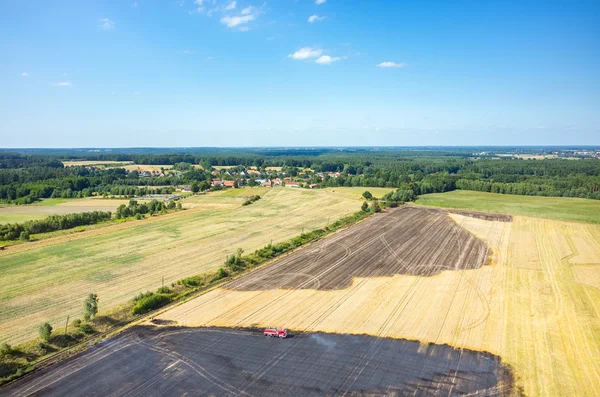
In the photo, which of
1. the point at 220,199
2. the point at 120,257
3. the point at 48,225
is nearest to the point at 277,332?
the point at 120,257

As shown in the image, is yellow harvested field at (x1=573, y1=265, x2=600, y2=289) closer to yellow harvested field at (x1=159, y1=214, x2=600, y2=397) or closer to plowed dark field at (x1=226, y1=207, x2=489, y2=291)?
yellow harvested field at (x1=159, y1=214, x2=600, y2=397)

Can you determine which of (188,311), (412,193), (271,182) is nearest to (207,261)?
(188,311)

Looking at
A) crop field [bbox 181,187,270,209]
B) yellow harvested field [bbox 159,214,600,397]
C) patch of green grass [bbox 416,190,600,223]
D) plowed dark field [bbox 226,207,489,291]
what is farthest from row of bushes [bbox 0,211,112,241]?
patch of green grass [bbox 416,190,600,223]

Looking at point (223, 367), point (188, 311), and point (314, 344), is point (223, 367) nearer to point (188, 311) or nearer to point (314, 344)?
point (314, 344)

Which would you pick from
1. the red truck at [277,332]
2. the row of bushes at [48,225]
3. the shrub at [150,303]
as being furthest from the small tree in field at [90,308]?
the row of bushes at [48,225]

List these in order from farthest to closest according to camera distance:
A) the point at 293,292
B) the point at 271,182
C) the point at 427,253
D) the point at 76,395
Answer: the point at 271,182, the point at 427,253, the point at 293,292, the point at 76,395
